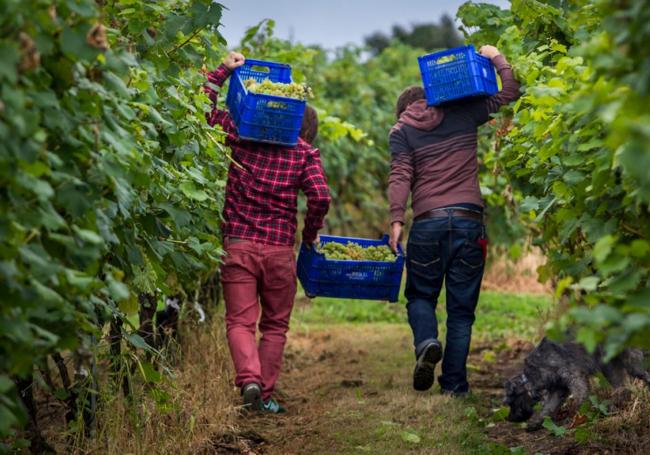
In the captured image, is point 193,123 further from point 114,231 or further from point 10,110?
point 10,110

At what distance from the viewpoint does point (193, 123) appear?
4672 millimetres

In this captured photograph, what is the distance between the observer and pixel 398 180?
20.9 ft

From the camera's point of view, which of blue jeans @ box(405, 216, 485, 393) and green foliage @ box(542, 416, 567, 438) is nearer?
green foliage @ box(542, 416, 567, 438)

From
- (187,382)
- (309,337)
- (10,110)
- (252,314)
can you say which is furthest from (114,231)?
(309,337)

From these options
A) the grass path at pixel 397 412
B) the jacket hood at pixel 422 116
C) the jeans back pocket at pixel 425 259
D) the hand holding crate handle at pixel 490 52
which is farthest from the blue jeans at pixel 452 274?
the hand holding crate handle at pixel 490 52

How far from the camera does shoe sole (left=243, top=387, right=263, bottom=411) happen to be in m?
5.70

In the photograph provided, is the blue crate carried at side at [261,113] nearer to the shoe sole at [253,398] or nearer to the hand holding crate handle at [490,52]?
the hand holding crate handle at [490,52]

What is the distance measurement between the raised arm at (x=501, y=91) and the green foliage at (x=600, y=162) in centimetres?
57

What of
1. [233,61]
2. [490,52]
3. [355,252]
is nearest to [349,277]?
[355,252]

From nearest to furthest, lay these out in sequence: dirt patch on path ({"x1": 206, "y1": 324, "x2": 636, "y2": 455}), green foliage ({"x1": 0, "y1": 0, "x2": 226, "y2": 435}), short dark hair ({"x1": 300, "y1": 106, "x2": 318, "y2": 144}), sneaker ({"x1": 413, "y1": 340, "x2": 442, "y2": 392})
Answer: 1. green foliage ({"x1": 0, "y1": 0, "x2": 226, "y2": 435})
2. dirt patch on path ({"x1": 206, "y1": 324, "x2": 636, "y2": 455})
3. sneaker ({"x1": 413, "y1": 340, "x2": 442, "y2": 392})
4. short dark hair ({"x1": 300, "y1": 106, "x2": 318, "y2": 144})

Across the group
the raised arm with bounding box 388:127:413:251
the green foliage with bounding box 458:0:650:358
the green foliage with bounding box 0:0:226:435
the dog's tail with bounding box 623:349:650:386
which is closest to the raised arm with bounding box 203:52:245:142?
the raised arm with bounding box 388:127:413:251

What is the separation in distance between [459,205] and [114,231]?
9.65 feet

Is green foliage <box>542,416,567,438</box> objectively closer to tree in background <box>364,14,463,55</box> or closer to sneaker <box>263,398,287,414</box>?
sneaker <box>263,398,287,414</box>

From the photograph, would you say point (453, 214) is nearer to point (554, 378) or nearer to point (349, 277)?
point (349, 277)
